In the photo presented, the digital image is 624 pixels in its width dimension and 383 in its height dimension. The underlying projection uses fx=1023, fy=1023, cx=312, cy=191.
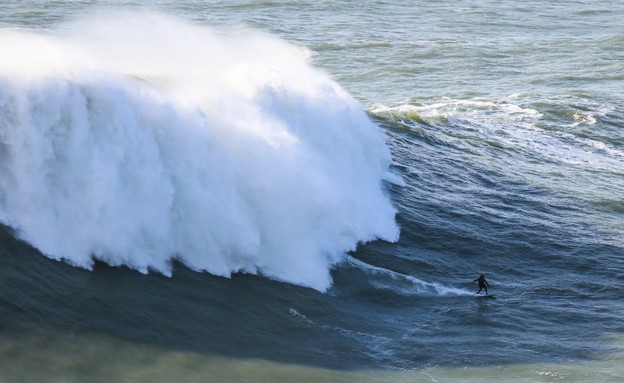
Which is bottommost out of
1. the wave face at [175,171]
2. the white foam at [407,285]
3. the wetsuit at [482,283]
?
the white foam at [407,285]

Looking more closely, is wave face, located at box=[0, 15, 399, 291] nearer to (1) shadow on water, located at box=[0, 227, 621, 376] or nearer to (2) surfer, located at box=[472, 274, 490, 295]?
(1) shadow on water, located at box=[0, 227, 621, 376]

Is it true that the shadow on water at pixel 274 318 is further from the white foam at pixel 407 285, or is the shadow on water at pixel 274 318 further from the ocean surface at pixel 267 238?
the white foam at pixel 407 285

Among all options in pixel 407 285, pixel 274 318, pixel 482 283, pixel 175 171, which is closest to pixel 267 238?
pixel 175 171

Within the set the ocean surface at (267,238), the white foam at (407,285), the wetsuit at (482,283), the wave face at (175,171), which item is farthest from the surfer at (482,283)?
the wave face at (175,171)

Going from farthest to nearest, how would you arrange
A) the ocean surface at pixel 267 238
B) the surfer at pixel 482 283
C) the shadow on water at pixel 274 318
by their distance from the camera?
the surfer at pixel 482 283 < the ocean surface at pixel 267 238 < the shadow on water at pixel 274 318

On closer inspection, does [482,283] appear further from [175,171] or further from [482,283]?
[175,171]

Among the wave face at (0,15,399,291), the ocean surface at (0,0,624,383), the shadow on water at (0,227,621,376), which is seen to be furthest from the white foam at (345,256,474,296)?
the wave face at (0,15,399,291)

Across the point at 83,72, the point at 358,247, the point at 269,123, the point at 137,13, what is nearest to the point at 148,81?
the point at 269,123
